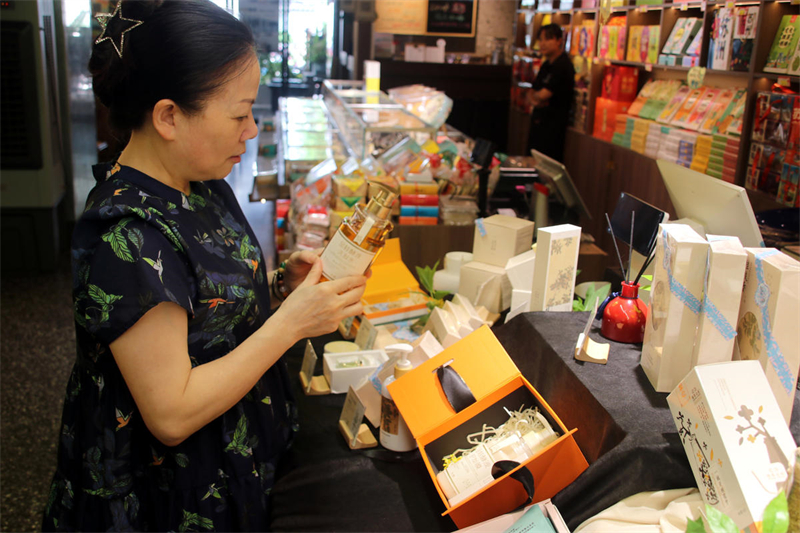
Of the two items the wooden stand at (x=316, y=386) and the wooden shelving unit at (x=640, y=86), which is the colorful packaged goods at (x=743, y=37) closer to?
the wooden shelving unit at (x=640, y=86)

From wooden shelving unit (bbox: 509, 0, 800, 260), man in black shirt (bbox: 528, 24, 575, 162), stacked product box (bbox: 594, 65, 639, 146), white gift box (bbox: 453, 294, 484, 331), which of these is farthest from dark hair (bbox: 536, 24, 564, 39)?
white gift box (bbox: 453, 294, 484, 331)

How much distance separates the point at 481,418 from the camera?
1346mm

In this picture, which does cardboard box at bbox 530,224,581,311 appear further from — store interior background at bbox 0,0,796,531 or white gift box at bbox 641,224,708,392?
store interior background at bbox 0,0,796,531

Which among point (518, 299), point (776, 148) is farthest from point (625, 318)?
point (776, 148)

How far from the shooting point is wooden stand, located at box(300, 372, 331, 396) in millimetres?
1852

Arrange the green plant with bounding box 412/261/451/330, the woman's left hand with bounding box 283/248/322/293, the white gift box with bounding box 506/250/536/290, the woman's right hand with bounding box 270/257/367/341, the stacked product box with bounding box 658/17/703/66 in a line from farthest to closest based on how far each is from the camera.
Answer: the stacked product box with bounding box 658/17/703/66
the green plant with bounding box 412/261/451/330
the white gift box with bounding box 506/250/536/290
the woman's left hand with bounding box 283/248/322/293
the woman's right hand with bounding box 270/257/367/341

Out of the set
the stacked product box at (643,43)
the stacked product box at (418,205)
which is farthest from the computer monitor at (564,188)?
the stacked product box at (643,43)

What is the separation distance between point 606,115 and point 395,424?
4.78 metres

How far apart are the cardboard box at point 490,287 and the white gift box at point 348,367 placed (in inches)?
14.6

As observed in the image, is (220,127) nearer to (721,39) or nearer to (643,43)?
(721,39)

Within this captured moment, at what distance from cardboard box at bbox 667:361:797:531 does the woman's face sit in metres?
0.90

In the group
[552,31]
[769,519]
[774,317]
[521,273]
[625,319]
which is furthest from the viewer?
[552,31]

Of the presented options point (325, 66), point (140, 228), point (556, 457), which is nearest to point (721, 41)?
point (556, 457)

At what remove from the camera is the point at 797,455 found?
0.89 m
